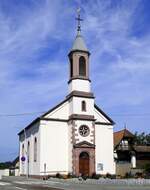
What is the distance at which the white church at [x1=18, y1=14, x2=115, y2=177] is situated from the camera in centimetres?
5109

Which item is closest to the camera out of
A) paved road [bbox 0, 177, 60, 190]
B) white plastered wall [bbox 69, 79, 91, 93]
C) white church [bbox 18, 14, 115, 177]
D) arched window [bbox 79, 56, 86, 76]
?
paved road [bbox 0, 177, 60, 190]

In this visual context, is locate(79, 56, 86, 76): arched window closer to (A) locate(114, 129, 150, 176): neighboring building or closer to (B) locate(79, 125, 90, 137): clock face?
(B) locate(79, 125, 90, 137): clock face

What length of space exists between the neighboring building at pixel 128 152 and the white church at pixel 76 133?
29.0ft

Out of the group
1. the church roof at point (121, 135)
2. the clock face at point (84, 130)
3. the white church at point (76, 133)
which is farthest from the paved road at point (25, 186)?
the church roof at point (121, 135)

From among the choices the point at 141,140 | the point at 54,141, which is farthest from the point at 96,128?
the point at 141,140

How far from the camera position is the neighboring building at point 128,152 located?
208 ft

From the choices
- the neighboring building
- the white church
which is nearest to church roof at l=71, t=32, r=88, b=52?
the white church

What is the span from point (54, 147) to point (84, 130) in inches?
173

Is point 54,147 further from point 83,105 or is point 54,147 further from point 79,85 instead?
point 79,85

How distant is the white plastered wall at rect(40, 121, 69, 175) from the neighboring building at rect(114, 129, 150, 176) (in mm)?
12357

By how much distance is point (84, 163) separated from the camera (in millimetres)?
51219

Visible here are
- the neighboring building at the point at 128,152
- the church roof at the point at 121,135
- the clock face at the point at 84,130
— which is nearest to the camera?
the clock face at the point at 84,130

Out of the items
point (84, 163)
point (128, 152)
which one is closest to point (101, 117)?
point (84, 163)

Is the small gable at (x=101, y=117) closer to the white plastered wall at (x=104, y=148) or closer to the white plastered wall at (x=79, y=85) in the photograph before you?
the white plastered wall at (x=104, y=148)
